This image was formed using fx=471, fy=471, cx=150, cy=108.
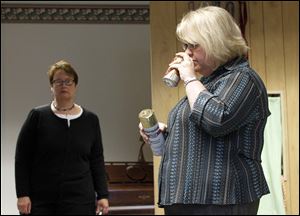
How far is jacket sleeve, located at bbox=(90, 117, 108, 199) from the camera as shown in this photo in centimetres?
112

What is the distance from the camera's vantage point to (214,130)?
2.44 feet

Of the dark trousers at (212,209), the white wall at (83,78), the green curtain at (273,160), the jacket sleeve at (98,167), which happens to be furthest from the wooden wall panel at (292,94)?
the dark trousers at (212,209)

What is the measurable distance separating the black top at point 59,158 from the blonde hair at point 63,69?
77 millimetres

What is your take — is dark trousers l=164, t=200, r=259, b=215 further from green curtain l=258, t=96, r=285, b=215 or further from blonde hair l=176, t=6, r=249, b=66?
green curtain l=258, t=96, r=285, b=215

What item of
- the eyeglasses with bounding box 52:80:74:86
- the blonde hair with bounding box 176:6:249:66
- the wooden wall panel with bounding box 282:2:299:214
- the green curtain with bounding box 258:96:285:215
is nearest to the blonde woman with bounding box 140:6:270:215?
the blonde hair with bounding box 176:6:249:66

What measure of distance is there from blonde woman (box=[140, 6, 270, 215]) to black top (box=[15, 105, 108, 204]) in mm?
322

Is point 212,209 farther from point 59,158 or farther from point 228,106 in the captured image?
point 59,158

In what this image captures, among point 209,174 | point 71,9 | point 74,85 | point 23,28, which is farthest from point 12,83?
point 209,174

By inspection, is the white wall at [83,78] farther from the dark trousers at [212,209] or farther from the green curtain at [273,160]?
the green curtain at [273,160]

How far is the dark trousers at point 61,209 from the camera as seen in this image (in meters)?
1.17

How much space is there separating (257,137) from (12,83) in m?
0.74

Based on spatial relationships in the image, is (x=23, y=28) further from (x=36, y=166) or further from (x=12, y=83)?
(x=36, y=166)

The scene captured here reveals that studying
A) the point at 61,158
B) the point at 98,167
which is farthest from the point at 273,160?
the point at 61,158

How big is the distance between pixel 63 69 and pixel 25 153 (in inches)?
11.1
